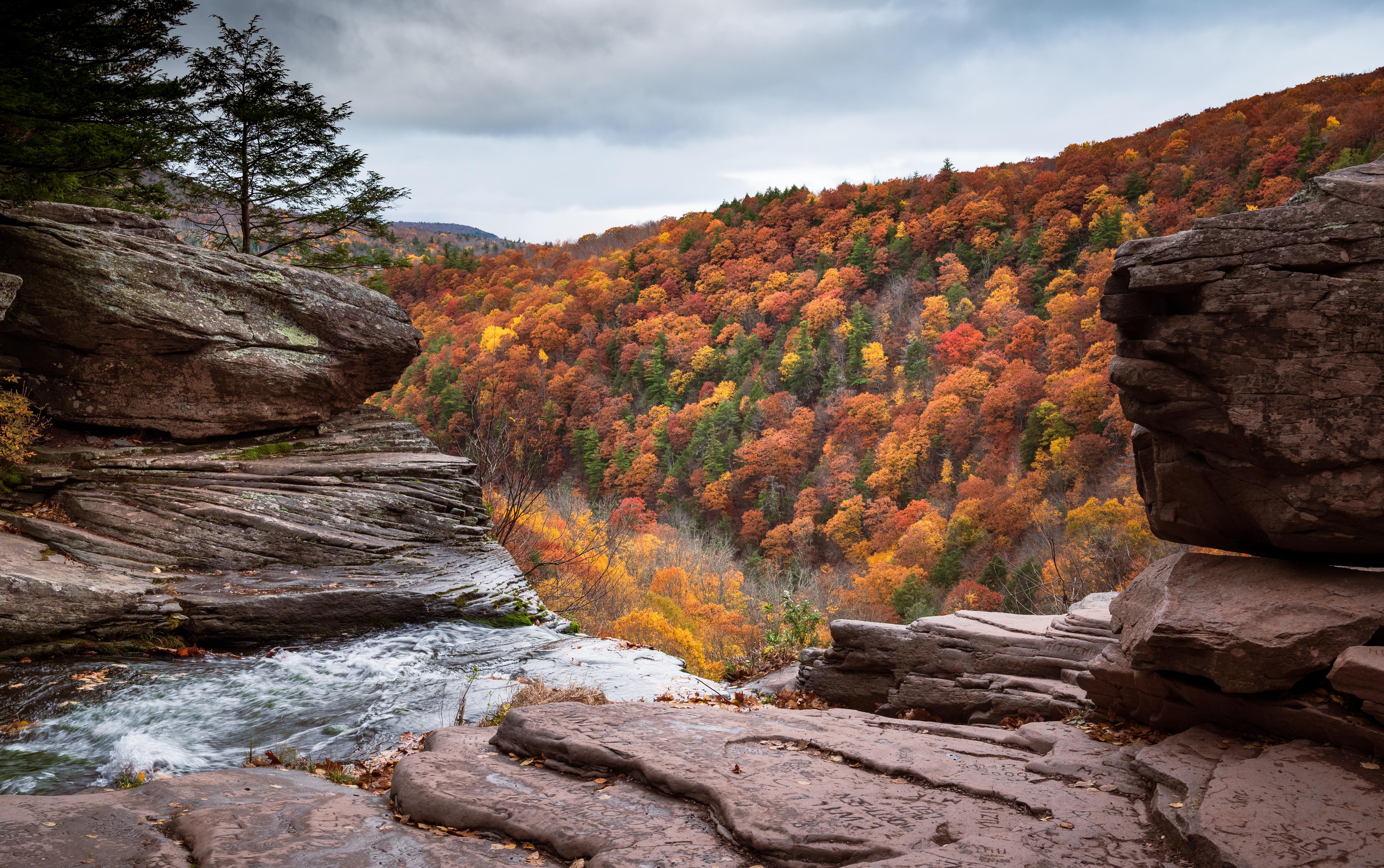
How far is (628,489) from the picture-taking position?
238 feet

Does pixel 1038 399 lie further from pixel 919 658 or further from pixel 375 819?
pixel 375 819

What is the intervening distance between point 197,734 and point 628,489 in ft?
211

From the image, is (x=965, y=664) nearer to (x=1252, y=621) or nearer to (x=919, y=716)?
(x=919, y=716)

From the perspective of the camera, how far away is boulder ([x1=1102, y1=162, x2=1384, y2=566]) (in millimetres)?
5371

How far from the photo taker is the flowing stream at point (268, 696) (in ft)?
24.8

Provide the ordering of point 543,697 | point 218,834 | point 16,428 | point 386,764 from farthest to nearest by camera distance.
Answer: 1. point 16,428
2. point 543,697
3. point 386,764
4. point 218,834

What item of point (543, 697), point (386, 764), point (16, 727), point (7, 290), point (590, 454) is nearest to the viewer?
point (386, 764)

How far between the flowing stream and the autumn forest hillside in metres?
11.5

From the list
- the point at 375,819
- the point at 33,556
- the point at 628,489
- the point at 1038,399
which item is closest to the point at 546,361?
the point at 628,489

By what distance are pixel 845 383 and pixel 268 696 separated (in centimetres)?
7157

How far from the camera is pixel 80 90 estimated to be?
12.8 metres

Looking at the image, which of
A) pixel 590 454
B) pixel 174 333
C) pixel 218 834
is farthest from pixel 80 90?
pixel 590 454

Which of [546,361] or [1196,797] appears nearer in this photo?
[1196,797]

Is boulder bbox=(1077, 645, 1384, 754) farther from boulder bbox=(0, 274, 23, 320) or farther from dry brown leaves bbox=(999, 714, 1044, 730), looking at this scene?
boulder bbox=(0, 274, 23, 320)
